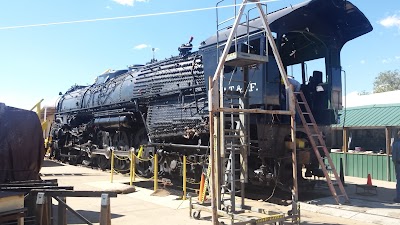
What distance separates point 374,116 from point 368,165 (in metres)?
1.81

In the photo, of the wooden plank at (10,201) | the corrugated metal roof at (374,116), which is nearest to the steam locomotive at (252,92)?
the corrugated metal roof at (374,116)

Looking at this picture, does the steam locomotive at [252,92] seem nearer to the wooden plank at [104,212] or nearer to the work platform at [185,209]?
the work platform at [185,209]

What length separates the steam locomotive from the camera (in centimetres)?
855

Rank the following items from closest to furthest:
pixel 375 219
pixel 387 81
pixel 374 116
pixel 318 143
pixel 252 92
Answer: pixel 375 219, pixel 252 92, pixel 318 143, pixel 374 116, pixel 387 81

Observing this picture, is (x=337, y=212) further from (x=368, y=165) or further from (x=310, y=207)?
(x=368, y=165)

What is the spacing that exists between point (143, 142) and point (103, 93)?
4413 mm

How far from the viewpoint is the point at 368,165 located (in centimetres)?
1338

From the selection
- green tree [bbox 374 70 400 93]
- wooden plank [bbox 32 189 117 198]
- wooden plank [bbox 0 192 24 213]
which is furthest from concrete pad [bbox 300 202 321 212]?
green tree [bbox 374 70 400 93]

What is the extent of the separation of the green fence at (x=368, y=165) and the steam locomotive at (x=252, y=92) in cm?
395

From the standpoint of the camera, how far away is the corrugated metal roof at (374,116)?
12.8 metres

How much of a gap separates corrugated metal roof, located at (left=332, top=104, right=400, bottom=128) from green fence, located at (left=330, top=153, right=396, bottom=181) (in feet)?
3.69

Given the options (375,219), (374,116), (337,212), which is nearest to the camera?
(375,219)

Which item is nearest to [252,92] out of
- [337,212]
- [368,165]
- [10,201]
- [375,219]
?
[337,212]

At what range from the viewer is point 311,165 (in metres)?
9.58
